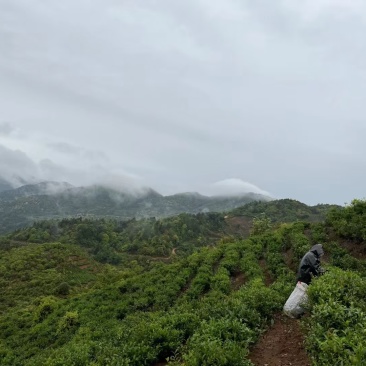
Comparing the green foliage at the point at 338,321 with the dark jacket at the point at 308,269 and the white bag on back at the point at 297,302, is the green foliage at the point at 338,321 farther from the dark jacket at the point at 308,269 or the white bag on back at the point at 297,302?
the white bag on back at the point at 297,302

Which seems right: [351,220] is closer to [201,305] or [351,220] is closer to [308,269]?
[308,269]

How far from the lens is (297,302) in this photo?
1180cm

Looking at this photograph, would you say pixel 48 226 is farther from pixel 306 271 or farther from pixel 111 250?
pixel 306 271

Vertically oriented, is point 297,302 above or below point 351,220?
below

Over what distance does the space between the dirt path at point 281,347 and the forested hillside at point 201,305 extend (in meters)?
0.34

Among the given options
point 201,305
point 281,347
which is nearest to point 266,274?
point 201,305

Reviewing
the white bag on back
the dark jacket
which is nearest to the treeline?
the dark jacket

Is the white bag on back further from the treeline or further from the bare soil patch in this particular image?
the treeline

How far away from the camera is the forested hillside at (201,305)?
332 inches

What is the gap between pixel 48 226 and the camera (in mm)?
129000

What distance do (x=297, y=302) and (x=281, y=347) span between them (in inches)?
82.5

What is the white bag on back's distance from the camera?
38.5ft

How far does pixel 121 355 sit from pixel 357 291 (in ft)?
24.3

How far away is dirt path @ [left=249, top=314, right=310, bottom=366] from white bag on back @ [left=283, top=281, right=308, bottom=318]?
9.4 inches
